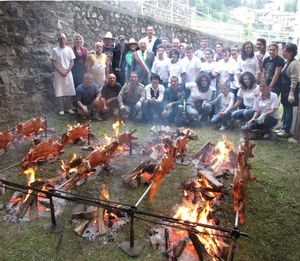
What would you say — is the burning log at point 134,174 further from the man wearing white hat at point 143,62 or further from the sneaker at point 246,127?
the man wearing white hat at point 143,62

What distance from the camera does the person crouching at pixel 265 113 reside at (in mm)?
8141

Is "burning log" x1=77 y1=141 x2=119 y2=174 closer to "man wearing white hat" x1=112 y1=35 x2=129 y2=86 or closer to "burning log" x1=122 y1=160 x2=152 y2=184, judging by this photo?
"burning log" x1=122 y1=160 x2=152 y2=184

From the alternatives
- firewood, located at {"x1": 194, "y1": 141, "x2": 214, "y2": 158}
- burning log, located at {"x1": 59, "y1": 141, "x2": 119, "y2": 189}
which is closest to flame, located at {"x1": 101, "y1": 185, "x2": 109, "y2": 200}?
burning log, located at {"x1": 59, "y1": 141, "x2": 119, "y2": 189}

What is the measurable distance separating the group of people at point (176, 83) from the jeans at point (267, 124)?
0.02 meters

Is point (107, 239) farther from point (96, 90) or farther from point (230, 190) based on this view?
point (96, 90)

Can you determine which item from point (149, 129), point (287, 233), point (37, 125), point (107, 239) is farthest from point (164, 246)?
point (149, 129)

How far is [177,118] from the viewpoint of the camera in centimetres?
932

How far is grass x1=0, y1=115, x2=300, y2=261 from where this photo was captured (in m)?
3.82

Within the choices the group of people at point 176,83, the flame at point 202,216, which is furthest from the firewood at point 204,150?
the group of people at point 176,83

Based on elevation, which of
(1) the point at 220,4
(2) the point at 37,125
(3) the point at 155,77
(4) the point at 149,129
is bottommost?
(4) the point at 149,129

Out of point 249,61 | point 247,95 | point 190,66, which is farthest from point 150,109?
point 249,61

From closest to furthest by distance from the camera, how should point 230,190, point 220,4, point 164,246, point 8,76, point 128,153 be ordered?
point 164,246 → point 230,190 → point 128,153 → point 8,76 → point 220,4

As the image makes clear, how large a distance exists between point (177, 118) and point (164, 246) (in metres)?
5.74

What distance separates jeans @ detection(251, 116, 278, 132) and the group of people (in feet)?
0.08
